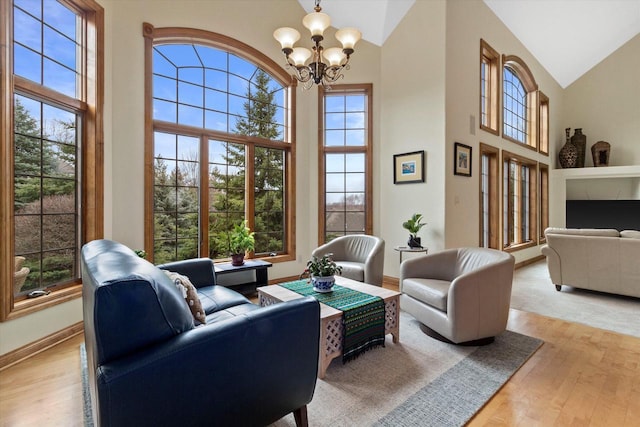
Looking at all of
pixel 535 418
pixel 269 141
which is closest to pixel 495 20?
pixel 269 141

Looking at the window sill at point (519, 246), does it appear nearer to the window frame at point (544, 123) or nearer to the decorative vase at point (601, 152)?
the window frame at point (544, 123)

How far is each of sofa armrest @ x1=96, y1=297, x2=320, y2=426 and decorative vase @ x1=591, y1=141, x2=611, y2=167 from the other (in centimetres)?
901

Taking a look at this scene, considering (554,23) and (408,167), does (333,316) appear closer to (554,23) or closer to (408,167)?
(408,167)

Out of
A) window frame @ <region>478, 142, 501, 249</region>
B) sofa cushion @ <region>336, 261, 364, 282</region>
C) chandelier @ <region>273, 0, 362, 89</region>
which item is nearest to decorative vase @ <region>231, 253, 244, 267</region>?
sofa cushion @ <region>336, 261, 364, 282</region>

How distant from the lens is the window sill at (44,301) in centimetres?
246

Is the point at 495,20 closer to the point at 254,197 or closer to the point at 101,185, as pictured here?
the point at 254,197

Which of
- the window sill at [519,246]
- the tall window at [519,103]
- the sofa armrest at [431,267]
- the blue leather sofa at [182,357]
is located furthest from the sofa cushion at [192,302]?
the tall window at [519,103]

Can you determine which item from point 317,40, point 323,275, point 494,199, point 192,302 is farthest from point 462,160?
point 192,302

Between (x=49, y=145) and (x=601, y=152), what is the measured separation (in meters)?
10.1

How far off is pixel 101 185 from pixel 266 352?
270 cm

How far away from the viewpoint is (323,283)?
2.70 m

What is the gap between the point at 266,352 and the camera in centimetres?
139

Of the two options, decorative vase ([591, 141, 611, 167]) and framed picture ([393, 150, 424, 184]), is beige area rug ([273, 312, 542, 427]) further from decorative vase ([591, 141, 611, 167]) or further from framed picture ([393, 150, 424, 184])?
decorative vase ([591, 141, 611, 167])

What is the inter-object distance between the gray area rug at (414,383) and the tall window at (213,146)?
→ 176 cm
